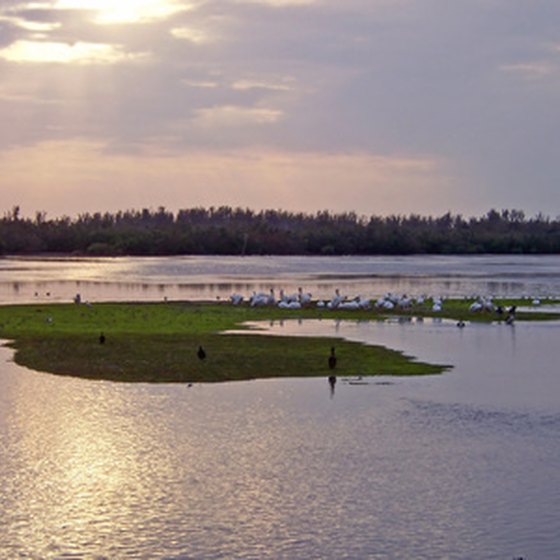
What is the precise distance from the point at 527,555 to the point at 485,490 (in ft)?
9.73

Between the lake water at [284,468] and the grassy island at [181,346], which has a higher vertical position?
the grassy island at [181,346]

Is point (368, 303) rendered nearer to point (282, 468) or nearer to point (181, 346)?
point (181, 346)

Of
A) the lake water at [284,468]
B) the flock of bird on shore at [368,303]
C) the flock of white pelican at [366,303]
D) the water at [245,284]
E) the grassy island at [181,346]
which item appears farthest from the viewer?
the water at [245,284]

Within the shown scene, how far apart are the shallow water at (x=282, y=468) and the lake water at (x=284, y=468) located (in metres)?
0.04

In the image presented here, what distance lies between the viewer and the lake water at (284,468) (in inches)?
591

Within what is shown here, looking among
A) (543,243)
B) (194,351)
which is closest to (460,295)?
(194,351)

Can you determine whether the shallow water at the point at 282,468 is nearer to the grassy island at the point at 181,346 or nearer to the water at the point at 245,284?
the grassy island at the point at 181,346

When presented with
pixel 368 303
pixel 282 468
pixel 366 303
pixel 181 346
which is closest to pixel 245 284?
pixel 368 303

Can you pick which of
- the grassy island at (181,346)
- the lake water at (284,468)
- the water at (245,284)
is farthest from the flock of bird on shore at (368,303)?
the lake water at (284,468)

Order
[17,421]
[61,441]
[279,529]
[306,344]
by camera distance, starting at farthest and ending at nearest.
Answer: [306,344]
[17,421]
[61,441]
[279,529]

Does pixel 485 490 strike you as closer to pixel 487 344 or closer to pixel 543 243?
pixel 487 344

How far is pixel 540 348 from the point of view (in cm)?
3531

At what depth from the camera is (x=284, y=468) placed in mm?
18625

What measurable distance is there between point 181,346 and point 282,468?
15.7 m
